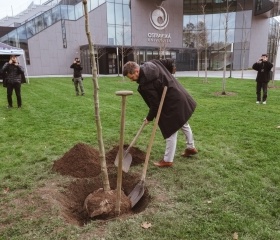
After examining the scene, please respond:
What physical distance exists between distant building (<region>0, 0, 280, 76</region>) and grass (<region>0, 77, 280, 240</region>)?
16681 millimetres

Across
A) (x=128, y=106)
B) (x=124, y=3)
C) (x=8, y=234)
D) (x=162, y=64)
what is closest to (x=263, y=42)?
(x=124, y=3)

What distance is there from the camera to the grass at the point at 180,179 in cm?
278

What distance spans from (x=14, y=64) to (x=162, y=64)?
21.3 feet

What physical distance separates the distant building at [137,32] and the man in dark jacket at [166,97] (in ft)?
61.7

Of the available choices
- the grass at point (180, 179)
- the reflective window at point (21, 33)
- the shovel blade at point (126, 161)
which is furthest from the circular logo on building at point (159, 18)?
the shovel blade at point (126, 161)

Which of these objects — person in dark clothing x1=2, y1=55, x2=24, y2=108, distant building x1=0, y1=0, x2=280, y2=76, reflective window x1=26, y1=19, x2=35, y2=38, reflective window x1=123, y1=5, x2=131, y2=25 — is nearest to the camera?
person in dark clothing x1=2, y1=55, x2=24, y2=108

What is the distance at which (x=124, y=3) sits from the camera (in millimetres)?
30500

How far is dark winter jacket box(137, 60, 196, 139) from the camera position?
3754 mm

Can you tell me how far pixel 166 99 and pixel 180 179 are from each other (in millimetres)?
1145

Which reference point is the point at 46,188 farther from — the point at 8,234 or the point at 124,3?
the point at 124,3

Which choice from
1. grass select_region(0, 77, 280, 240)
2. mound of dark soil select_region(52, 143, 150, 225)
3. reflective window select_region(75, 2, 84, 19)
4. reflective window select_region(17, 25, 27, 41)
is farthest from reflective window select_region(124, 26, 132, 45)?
mound of dark soil select_region(52, 143, 150, 225)

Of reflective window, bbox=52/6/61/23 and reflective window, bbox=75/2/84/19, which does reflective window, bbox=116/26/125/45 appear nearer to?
reflective window, bbox=75/2/84/19

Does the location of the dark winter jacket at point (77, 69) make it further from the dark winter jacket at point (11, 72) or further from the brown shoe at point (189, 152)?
the brown shoe at point (189, 152)

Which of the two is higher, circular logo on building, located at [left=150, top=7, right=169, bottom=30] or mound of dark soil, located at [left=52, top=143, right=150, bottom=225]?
circular logo on building, located at [left=150, top=7, right=169, bottom=30]
